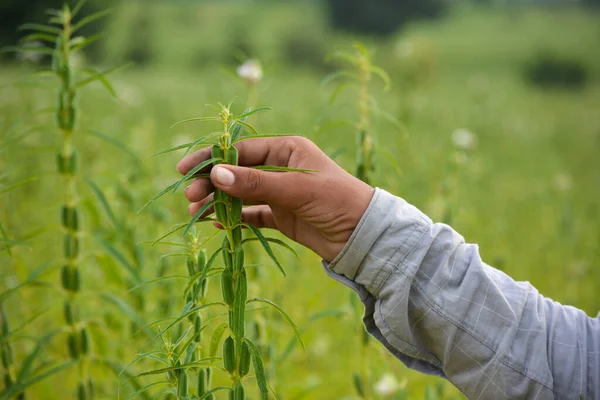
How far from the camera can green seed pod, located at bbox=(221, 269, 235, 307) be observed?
881 mm

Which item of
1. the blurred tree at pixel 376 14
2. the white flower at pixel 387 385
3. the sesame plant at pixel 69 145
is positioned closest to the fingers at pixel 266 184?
the sesame plant at pixel 69 145

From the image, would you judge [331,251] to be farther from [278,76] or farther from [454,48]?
[454,48]

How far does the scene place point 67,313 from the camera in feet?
4.09

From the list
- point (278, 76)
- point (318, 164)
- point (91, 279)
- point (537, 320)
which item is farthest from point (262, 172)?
point (278, 76)

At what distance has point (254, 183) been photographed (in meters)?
0.90

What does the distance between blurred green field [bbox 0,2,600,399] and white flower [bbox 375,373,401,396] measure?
0.05 meters

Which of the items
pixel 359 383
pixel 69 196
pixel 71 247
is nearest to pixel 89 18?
pixel 69 196

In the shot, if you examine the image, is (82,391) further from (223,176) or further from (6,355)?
(223,176)

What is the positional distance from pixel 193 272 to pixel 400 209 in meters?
0.41

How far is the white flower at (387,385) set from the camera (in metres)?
1.62

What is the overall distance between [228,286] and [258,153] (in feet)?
0.98

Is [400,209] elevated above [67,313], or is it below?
above

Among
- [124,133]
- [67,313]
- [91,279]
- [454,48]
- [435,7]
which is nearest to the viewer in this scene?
[67,313]

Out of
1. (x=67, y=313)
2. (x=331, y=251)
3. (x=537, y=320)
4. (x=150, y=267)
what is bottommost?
(x=150, y=267)
